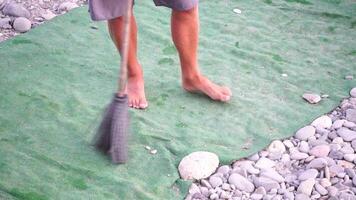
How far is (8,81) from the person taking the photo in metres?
2.60

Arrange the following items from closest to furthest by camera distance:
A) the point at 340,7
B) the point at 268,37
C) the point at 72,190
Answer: the point at 72,190
the point at 268,37
the point at 340,7

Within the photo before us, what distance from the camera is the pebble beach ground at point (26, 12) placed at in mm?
3154

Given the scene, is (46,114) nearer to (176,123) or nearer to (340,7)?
(176,123)

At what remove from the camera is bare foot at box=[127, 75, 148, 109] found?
2.42 m

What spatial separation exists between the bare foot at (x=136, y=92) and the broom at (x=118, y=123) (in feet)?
1.14

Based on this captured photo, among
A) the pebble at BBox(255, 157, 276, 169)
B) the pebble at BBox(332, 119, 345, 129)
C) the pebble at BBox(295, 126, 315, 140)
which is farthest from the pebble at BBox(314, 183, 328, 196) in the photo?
the pebble at BBox(332, 119, 345, 129)

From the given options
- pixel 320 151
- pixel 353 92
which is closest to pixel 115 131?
pixel 320 151

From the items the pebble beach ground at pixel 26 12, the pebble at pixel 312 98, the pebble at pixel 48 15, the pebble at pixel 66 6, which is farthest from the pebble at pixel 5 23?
the pebble at pixel 312 98

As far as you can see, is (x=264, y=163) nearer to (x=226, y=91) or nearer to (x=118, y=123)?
(x=226, y=91)

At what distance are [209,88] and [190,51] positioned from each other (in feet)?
0.64

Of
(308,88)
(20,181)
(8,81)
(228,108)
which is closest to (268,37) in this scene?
(308,88)

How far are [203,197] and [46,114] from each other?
0.79 m

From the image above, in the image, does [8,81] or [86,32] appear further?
[86,32]

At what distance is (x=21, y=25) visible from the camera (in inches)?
124
